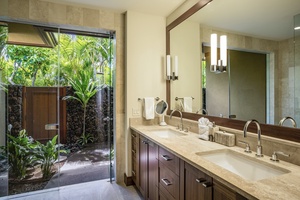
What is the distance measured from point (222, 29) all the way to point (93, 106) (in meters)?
2.35

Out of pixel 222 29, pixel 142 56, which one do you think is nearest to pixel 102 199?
pixel 142 56

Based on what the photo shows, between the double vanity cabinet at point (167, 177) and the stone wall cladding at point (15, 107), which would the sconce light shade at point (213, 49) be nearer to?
the double vanity cabinet at point (167, 177)

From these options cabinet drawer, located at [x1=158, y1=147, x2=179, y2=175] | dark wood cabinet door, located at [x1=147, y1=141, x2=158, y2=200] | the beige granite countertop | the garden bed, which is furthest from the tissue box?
the garden bed

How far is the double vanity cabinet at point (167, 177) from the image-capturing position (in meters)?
1.10

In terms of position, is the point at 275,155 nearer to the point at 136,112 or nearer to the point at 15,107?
the point at 136,112

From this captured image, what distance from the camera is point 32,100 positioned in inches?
99.1

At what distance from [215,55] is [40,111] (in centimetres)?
245

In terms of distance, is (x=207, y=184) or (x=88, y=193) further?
(x=88, y=193)

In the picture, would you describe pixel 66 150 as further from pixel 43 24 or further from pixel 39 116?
pixel 43 24

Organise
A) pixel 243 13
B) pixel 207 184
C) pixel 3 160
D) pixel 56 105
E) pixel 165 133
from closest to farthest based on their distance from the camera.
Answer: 1. pixel 207 184
2. pixel 243 13
3. pixel 3 160
4. pixel 165 133
5. pixel 56 105

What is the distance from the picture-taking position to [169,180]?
1.59 meters

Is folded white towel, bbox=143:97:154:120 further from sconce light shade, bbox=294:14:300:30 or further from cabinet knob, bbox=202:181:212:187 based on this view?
sconce light shade, bbox=294:14:300:30

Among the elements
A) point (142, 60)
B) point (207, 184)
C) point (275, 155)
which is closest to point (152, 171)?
point (207, 184)

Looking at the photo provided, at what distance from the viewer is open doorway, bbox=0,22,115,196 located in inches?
93.8
